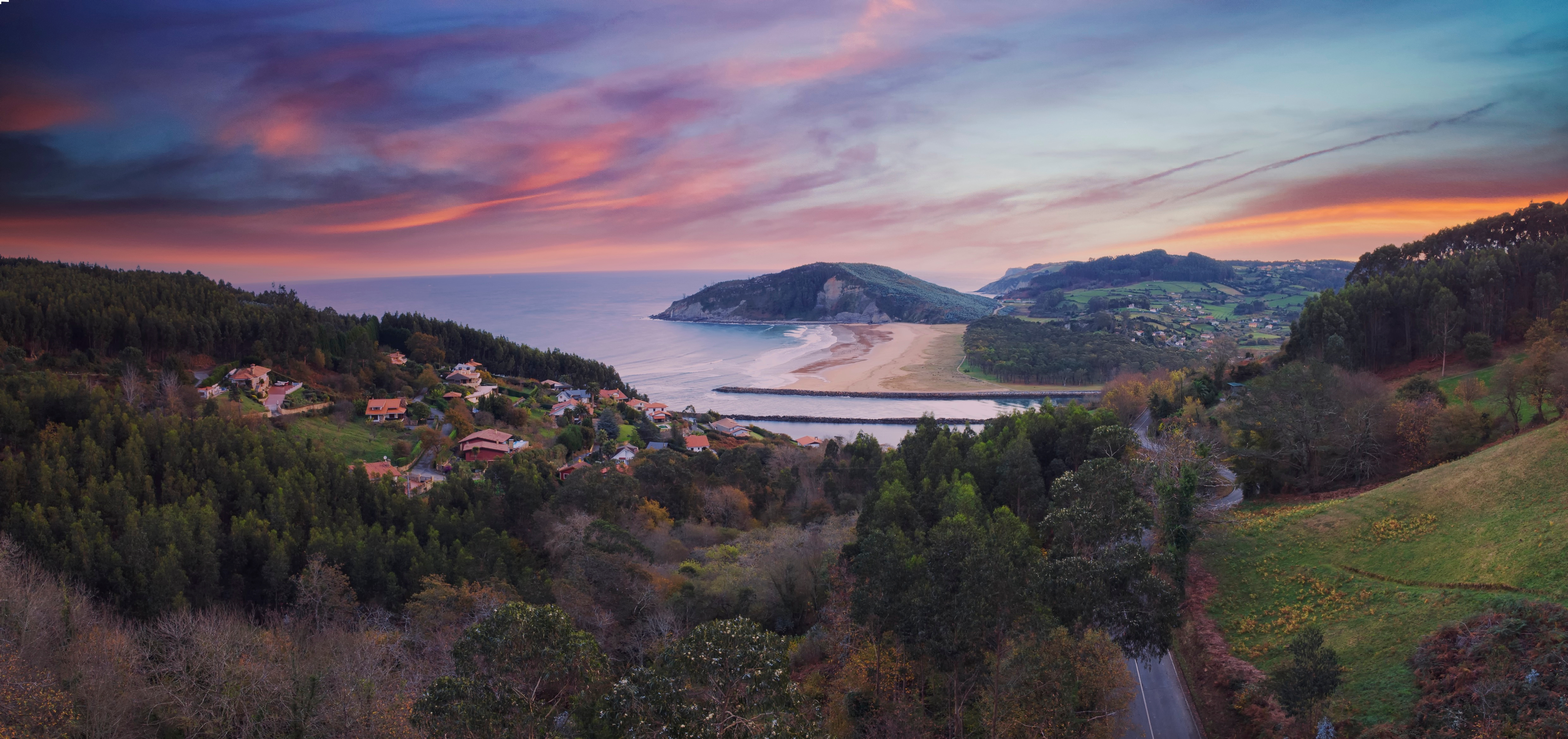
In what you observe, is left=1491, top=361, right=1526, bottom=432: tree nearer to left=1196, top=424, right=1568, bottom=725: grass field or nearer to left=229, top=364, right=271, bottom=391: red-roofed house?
left=1196, top=424, right=1568, bottom=725: grass field

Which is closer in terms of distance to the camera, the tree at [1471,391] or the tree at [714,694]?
the tree at [714,694]

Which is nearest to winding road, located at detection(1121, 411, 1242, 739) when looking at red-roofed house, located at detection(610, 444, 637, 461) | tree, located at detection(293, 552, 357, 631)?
tree, located at detection(293, 552, 357, 631)

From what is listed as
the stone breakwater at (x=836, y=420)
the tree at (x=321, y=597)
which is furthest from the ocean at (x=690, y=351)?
the tree at (x=321, y=597)

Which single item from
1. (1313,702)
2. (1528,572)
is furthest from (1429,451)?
(1313,702)

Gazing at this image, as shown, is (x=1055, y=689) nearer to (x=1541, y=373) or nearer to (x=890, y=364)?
(x=1541, y=373)

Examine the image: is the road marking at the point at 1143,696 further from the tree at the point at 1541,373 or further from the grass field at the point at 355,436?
the grass field at the point at 355,436

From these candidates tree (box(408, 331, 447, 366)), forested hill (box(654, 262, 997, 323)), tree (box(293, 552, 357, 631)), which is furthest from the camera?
forested hill (box(654, 262, 997, 323))
